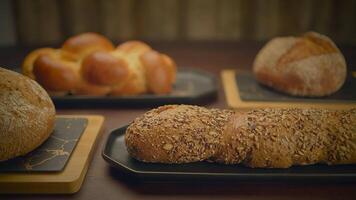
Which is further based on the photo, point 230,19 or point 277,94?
point 230,19

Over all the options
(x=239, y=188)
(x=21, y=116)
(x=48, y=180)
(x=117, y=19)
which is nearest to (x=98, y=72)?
(x=21, y=116)

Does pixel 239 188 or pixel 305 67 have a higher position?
pixel 305 67

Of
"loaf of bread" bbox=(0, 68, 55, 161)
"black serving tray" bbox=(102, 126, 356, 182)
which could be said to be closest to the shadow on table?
"black serving tray" bbox=(102, 126, 356, 182)

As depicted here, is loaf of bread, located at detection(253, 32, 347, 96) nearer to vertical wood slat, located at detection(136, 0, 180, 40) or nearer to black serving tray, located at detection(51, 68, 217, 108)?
black serving tray, located at detection(51, 68, 217, 108)

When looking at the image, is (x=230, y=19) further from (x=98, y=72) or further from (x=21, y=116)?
(x=21, y=116)

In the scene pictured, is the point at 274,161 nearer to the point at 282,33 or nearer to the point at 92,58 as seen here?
the point at 92,58

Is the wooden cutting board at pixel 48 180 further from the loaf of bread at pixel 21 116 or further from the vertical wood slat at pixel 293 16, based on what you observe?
the vertical wood slat at pixel 293 16

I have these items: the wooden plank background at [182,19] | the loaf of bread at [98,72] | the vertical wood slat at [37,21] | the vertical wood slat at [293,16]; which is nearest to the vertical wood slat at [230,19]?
the wooden plank background at [182,19]
